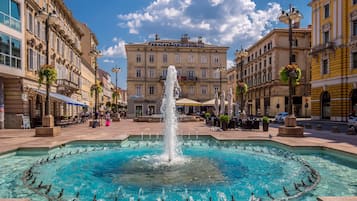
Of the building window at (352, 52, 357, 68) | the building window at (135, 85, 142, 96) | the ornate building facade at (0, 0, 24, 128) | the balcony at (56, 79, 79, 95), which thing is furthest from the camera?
the building window at (135, 85, 142, 96)

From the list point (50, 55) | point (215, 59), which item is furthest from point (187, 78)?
point (50, 55)

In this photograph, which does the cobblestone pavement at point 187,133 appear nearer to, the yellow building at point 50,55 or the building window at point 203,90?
the yellow building at point 50,55

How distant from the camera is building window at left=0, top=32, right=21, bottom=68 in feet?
62.5

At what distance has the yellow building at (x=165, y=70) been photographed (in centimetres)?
5234

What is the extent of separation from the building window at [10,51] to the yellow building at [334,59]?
32083mm

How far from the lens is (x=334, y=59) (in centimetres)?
3138

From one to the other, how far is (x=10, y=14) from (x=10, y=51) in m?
2.80

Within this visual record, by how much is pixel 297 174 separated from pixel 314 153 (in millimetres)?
4224

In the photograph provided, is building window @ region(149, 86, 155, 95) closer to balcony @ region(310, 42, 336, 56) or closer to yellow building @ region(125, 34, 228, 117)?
yellow building @ region(125, 34, 228, 117)

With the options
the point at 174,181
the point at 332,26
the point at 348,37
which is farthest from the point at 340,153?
the point at 332,26

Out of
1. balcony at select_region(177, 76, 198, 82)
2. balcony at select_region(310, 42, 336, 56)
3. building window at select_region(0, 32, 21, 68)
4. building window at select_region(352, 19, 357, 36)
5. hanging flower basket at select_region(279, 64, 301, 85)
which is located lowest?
hanging flower basket at select_region(279, 64, 301, 85)

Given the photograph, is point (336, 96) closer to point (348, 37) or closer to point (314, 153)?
point (348, 37)

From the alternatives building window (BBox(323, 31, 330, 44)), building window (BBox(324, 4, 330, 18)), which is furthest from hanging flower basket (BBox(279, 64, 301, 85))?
building window (BBox(324, 4, 330, 18))

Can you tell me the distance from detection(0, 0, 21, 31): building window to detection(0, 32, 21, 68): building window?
1044 mm
